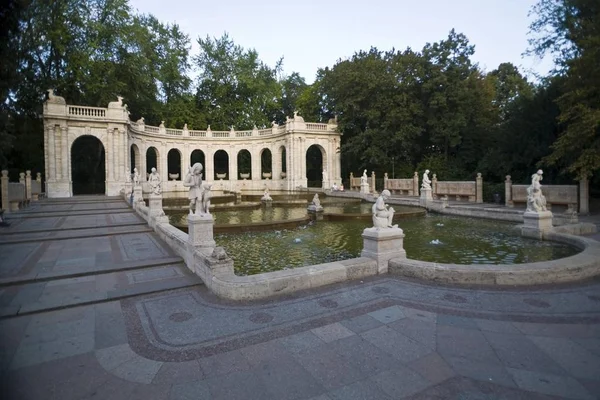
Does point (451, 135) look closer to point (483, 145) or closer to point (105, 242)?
point (483, 145)

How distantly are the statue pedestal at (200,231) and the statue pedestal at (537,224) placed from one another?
985cm

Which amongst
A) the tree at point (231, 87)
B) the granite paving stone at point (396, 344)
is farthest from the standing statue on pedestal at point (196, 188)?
the tree at point (231, 87)

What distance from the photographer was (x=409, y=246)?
1020 centimetres

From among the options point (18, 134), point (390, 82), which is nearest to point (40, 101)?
point (18, 134)

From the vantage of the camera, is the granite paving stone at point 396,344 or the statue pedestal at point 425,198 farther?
the statue pedestal at point 425,198

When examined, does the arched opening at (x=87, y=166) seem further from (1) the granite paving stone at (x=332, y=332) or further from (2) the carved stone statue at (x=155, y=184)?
(1) the granite paving stone at (x=332, y=332)

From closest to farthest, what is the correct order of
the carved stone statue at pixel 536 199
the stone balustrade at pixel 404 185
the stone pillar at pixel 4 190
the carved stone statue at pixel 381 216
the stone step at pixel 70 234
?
the carved stone statue at pixel 381 216 < the stone step at pixel 70 234 < the carved stone statue at pixel 536 199 < the stone pillar at pixel 4 190 < the stone balustrade at pixel 404 185

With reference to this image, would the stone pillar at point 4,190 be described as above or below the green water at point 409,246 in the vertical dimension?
above

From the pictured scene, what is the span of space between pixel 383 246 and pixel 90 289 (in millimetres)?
5709

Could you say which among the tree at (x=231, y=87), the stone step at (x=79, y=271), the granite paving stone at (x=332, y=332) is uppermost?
the tree at (x=231, y=87)

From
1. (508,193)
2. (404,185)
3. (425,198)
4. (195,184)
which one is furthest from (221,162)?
(195,184)

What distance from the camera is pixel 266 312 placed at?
525 centimetres

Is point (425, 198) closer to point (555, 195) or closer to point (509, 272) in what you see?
point (555, 195)

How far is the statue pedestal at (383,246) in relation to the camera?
7129 mm
